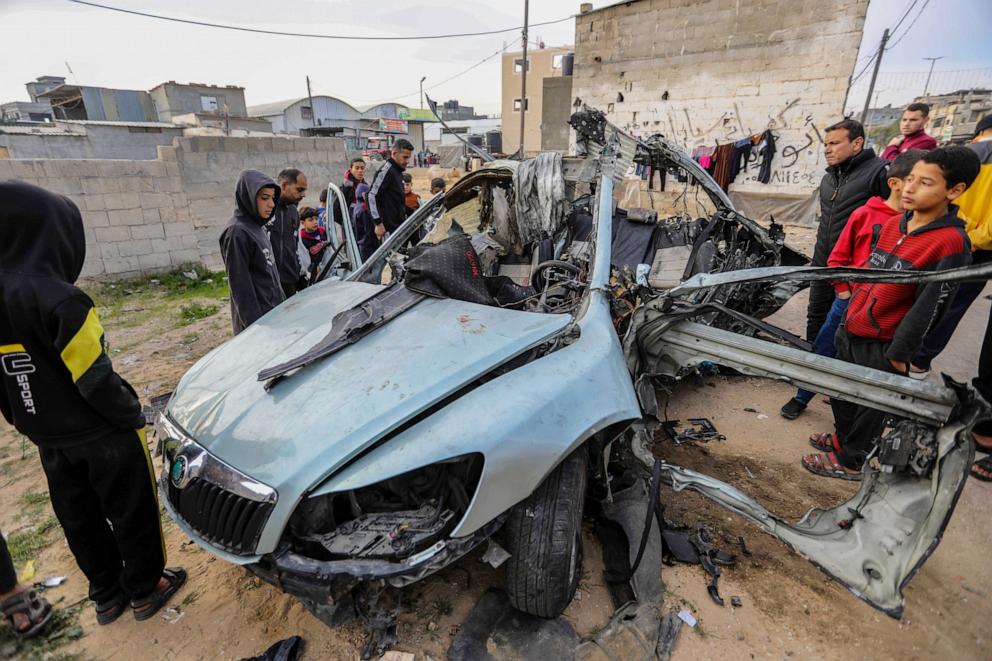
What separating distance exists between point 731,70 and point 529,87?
32.9m

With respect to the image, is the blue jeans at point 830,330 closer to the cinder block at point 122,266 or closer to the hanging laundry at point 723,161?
the cinder block at point 122,266

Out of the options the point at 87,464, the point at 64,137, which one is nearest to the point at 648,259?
the point at 87,464

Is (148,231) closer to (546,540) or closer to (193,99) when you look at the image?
(546,540)

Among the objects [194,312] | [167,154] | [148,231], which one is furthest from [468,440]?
[167,154]

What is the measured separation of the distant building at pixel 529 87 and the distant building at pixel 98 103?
76.2 feet

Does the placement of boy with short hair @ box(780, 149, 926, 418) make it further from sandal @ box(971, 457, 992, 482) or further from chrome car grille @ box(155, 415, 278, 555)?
chrome car grille @ box(155, 415, 278, 555)

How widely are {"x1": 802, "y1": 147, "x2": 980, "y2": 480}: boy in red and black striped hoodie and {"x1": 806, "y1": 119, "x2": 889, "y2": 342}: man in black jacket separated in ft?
2.80

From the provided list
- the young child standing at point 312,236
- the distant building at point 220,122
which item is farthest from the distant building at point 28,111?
the young child standing at point 312,236

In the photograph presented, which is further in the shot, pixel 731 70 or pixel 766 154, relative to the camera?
pixel 731 70

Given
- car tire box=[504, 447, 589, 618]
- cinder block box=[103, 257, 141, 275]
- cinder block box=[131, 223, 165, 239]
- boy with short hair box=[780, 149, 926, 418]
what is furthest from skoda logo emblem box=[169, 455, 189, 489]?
cinder block box=[131, 223, 165, 239]

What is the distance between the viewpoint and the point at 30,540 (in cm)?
238

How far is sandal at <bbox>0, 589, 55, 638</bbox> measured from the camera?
1.86 metres

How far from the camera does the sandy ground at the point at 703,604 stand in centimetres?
181

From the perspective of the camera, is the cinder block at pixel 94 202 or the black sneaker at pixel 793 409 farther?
the cinder block at pixel 94 202
